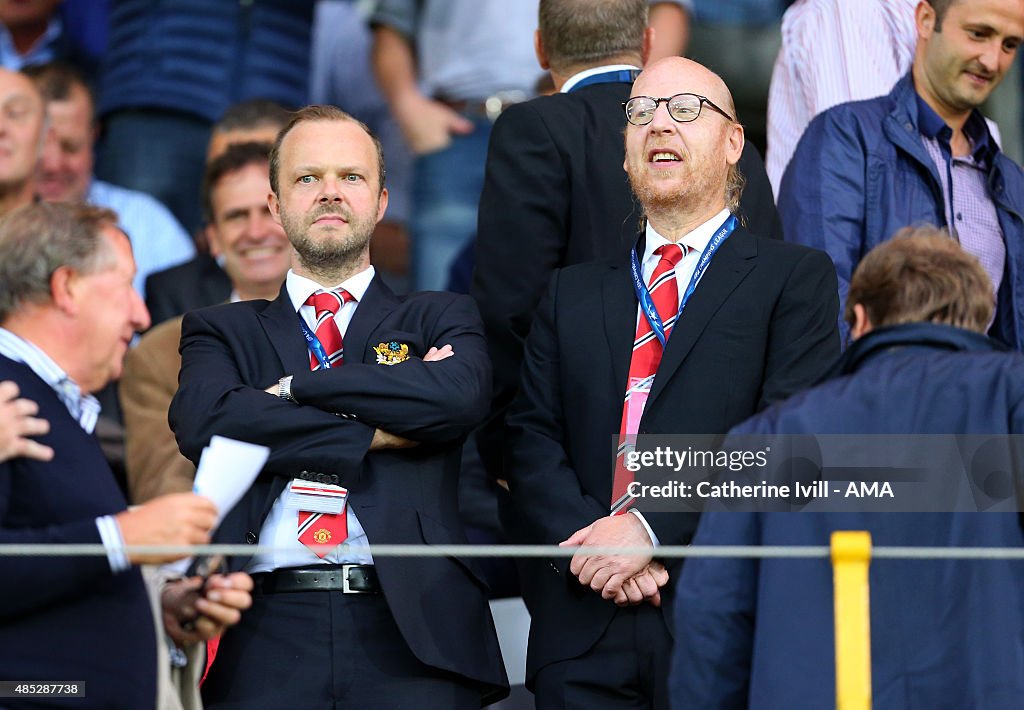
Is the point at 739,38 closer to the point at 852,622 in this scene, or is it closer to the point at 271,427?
the point at 271,427

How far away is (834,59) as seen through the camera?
16.3ft

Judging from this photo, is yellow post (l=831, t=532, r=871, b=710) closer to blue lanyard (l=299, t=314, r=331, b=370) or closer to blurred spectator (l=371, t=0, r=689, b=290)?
blue lanyard (l=299, t=314, r=331, b=370)

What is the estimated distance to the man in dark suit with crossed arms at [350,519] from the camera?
346cm

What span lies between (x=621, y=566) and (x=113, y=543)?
1040mm

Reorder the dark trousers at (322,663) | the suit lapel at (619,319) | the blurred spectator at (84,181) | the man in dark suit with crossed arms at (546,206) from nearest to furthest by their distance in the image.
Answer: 1. the dark trousers at (322,663)
2. the suit lapel at (619,319)
3. the man in dark suit with crossed arms at (546,206)
4. the blurred spectator at (84,181)

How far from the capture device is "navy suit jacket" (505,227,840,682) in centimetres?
357

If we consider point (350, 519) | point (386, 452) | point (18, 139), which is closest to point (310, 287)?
point (386, 452)

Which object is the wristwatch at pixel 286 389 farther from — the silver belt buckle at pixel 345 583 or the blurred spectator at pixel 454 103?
the blurred spectator at pixel 454 103

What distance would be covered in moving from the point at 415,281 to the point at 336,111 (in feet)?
7.71

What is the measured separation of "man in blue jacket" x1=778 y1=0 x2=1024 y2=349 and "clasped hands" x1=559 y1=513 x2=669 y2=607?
3.78 feet

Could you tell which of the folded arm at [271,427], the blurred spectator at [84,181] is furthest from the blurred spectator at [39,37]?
the folded arm at [271,427]

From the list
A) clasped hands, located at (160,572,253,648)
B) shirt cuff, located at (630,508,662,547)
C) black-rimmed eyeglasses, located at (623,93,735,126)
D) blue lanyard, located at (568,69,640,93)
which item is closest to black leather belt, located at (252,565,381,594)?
clasped hands, located at (160,572,253,648)

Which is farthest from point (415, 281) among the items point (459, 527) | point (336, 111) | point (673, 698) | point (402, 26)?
point (673, 698)

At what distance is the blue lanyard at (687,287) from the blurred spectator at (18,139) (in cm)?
262
